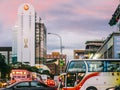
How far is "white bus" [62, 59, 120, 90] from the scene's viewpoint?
34219mm

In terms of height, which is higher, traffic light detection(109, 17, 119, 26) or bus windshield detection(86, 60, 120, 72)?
traffic light detection(109, 17, 119, 26)

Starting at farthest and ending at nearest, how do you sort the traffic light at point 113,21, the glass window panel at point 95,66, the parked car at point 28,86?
the traffic light at point 113,21
the parked car at point 28,86
the glass window panel at point 95,66

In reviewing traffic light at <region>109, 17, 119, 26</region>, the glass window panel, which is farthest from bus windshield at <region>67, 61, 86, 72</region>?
traffic light at <region>109, 17, 119, 26</region>

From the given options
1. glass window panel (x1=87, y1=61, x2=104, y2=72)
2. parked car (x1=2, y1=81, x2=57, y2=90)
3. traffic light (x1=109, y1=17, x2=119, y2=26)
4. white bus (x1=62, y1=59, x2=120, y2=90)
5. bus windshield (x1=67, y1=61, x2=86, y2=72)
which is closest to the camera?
bus windshield (x1=67, y1=61, x2=86, y2=72)

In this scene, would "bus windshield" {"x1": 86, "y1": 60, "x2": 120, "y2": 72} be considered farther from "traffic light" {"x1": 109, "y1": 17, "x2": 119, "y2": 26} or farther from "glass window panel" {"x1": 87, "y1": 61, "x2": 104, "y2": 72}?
"traffic light" {"x1": 109, "y1": 17, "x2": 119, "y2": 26}

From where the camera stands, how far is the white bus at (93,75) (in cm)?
3422

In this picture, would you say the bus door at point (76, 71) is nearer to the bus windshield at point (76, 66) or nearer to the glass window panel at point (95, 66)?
the bus windshield at point (76, 66)

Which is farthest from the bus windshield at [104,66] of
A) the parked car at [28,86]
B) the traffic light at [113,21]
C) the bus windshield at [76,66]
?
the traffic light at [113,21]

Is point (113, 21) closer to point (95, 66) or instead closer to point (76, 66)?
point (95, 66)

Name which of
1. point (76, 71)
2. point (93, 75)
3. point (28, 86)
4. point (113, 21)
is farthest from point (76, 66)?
point (113, 21)

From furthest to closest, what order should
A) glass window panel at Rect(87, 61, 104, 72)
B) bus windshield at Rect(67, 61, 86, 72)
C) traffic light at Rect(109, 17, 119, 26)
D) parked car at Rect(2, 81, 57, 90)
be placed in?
1. traffic light at Rect(109, 17, 119, 26)
2. parked car at Rect(2, 81, 57, 90)
3. glass window panel at Rect(87, 61, 104, 72)
4. bus windshield at Rect(67, 61, 86, 72)

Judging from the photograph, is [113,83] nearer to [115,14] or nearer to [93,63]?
[93,63]

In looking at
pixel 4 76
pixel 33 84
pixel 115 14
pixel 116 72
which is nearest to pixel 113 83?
pixel 116 72

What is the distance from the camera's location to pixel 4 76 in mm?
123250
